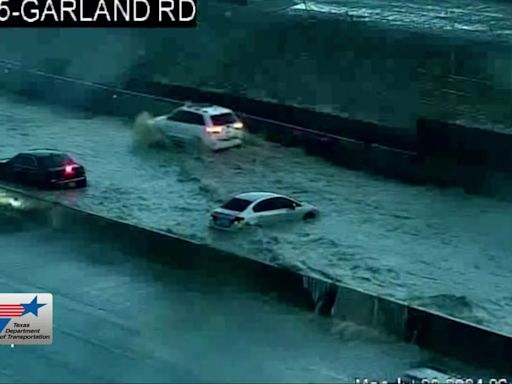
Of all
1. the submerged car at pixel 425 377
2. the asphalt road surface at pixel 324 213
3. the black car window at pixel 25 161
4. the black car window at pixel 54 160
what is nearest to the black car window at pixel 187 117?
the asphalt road surface at pixel 324 213

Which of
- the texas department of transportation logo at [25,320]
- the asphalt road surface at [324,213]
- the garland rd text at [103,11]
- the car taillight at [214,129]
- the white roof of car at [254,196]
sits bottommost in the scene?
the asphalt road surface at [324,213]

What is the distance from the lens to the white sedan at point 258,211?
57.6 feet

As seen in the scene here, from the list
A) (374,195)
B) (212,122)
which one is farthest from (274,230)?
(212,122)

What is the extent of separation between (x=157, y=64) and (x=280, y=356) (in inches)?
643

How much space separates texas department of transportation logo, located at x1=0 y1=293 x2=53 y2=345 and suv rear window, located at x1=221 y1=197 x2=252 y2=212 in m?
6.81

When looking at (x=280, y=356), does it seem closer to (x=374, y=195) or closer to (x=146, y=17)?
(x=146, y=17)

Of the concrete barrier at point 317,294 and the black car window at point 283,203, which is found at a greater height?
the concrete barrier at point 317,294

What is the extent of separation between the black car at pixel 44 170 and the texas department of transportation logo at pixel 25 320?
8.73 m

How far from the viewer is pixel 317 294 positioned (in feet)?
44.2

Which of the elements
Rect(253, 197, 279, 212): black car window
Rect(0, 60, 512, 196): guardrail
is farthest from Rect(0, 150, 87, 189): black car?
Rect(0, 60, 512, 196): guardrail

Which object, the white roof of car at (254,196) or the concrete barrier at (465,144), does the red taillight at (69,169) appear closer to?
the white roof of car at (254,196)

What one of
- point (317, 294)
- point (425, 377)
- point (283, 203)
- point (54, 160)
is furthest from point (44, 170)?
point (425, 377)

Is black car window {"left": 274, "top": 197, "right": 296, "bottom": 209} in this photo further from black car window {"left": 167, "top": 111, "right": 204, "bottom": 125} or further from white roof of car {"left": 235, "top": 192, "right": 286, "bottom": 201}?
black car window {"left": 167, "top": 111, "right": 204, "bottom": 125}

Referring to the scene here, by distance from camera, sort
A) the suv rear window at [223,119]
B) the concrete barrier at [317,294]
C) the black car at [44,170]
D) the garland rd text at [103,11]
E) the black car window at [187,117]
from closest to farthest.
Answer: the garland rd text at [103,11], the concrete barrier at [317,294], the black car at [44,170], the suv rear window at [223,119], the black car window at [187,117]
